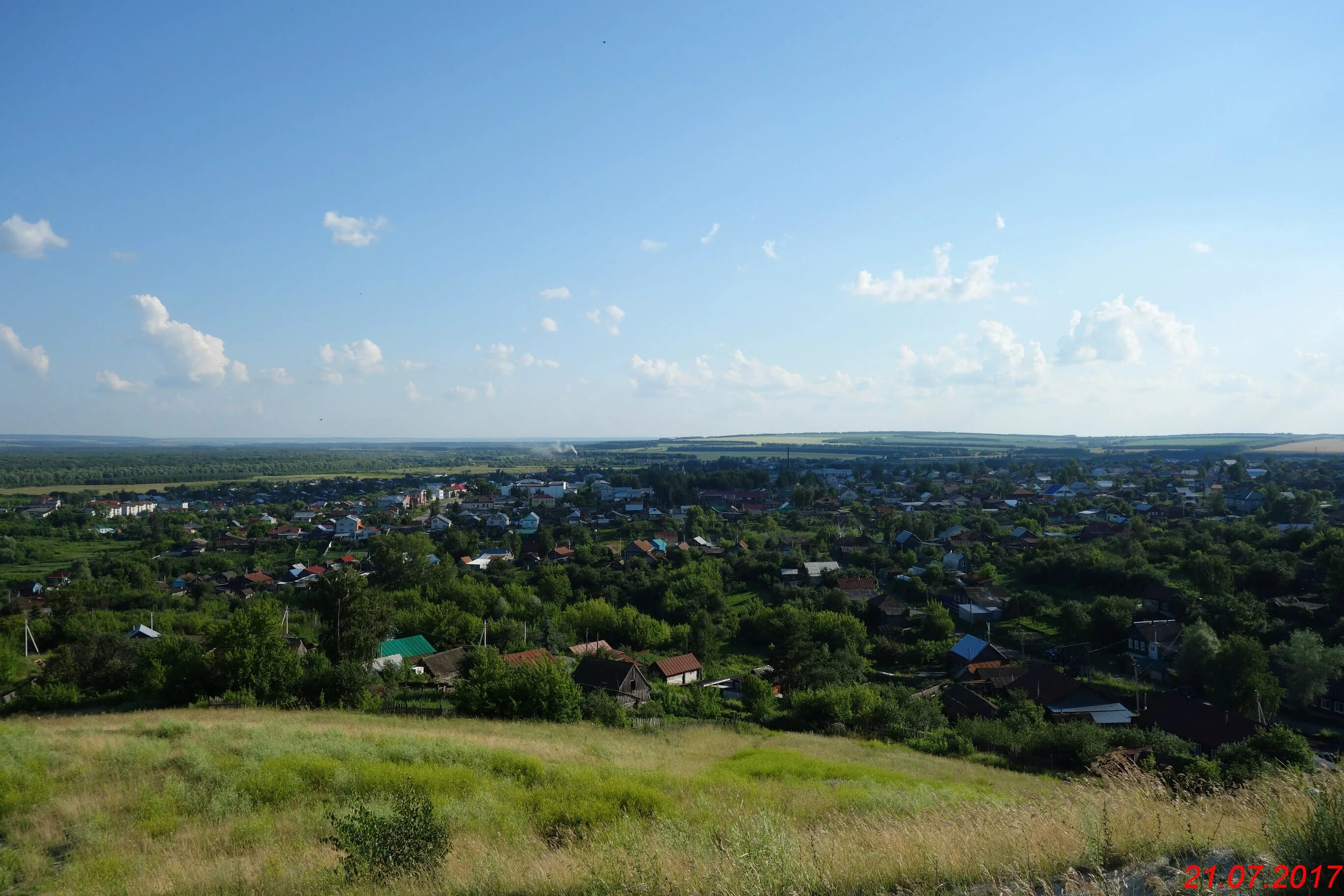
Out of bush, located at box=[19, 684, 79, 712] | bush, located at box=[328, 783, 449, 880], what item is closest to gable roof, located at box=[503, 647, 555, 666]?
bush, located at box=[19, 684, 79, 712]

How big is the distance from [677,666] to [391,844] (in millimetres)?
21044

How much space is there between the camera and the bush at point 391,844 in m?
4.97

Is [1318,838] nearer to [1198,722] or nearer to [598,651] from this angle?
[1198,722]

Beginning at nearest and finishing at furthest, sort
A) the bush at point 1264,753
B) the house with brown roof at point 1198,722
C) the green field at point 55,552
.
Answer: the bush at point 1264,753, the house with brown roof at point 1198,722, the green field at point 55,552

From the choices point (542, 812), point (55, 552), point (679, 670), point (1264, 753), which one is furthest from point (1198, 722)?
point (55, 552)

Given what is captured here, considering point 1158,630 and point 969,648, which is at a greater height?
point 1158,630

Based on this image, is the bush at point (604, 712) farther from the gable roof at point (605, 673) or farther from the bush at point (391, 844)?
the bush at point (391, 844)

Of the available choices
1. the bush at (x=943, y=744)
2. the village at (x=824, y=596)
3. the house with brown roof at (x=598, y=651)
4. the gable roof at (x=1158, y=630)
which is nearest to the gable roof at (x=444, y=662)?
the village at (x=824, y=596)

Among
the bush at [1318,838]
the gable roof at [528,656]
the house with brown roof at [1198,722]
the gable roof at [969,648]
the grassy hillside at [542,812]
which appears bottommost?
the gable roof at [969,648]

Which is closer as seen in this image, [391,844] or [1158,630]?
[391,844]

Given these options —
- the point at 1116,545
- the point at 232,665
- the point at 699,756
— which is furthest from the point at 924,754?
the point at 1116,545

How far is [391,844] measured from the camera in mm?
5102

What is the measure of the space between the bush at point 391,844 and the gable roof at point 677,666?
20056 millimetres

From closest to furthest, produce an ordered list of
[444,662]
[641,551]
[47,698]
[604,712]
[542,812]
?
[542,812]
[604,712]
[47,698]
[444,662]
[641,551]
